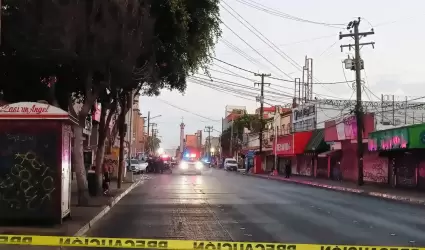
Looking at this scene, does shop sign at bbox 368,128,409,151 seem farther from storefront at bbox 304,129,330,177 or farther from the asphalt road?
storefront at bbox 304,129,330,177

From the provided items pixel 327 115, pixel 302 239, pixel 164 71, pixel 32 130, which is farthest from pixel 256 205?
pixel 327 115

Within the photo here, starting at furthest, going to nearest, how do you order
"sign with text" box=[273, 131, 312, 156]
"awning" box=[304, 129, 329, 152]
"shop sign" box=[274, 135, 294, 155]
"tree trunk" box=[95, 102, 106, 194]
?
"shop sign" box=[274, 135, 294, 155] → "sign with text" box=[273, 131, 312, 156] → "awning" box=[304, 129, 329, 152] → "tree trunk" box=[95, 102, 106, 194]

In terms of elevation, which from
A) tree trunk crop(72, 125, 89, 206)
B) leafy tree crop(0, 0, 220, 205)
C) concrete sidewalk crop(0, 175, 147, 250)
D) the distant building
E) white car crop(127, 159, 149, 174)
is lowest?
white car crop(127, 159, 149, 174)

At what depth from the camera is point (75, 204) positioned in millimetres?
18031

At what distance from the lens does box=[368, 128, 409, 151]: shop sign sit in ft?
107

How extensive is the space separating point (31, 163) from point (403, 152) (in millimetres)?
28131

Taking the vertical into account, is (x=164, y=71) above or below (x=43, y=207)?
above

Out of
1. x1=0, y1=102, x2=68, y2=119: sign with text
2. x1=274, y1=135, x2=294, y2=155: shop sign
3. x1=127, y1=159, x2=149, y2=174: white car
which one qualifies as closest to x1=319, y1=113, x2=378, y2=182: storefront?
x1=274, y1=135, x2=294, y2=155: shop sign

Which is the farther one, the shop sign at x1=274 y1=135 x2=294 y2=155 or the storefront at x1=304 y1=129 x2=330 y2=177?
the shop sign at x1=274 y1=135 x2=294 y2=155

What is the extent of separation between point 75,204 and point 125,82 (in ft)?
14.5

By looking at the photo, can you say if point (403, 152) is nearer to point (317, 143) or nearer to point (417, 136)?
point (417, 136)

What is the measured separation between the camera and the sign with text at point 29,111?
12125 millimetres

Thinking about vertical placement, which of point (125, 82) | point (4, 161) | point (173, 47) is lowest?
point (4, 161)

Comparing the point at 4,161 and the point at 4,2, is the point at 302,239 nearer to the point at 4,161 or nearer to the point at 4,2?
the point at 4,161
